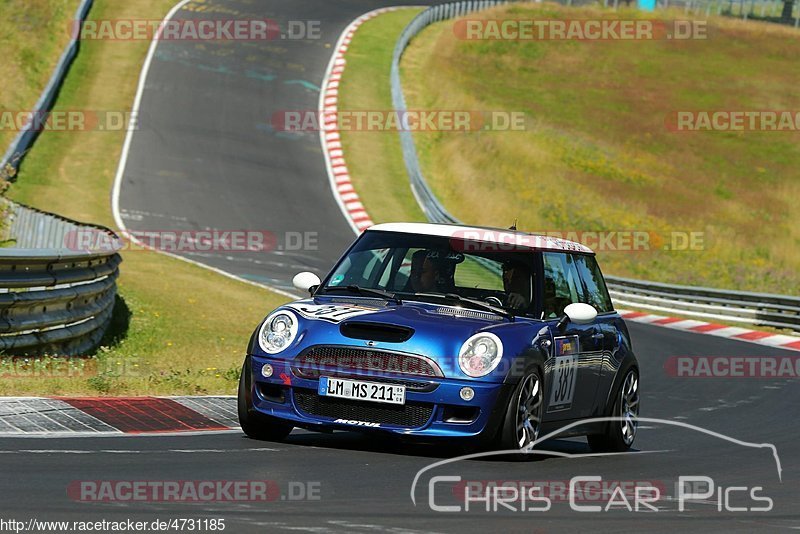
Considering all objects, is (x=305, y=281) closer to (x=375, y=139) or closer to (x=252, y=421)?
(x=252, y=421)

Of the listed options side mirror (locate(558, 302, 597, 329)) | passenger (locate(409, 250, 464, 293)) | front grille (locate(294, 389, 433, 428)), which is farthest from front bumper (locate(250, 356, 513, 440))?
passenger (locate(409, 250, 464, 293))

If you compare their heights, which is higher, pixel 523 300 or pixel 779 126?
pixel 523 300

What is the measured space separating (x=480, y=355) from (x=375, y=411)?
2.46 ft

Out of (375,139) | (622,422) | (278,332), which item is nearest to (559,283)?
(622,422)

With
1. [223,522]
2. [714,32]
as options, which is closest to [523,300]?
[223,522]

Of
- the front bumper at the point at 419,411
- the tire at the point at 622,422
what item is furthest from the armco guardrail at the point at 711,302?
the front bumper at the point at 419,411

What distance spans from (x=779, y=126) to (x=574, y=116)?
1040 cm

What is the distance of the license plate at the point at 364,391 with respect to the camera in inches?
336

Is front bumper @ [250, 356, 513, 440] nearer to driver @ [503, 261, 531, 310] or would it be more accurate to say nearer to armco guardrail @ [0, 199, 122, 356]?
driver @ [503, 261, 531, 310]

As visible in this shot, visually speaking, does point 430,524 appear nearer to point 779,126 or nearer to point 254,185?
point 254,185

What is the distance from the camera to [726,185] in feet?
151

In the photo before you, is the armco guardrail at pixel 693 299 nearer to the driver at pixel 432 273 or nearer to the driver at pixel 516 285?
the driver at pixel 516 285

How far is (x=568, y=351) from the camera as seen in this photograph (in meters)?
9.59

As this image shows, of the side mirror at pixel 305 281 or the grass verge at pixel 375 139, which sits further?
the grass verge at pixel 375 139
